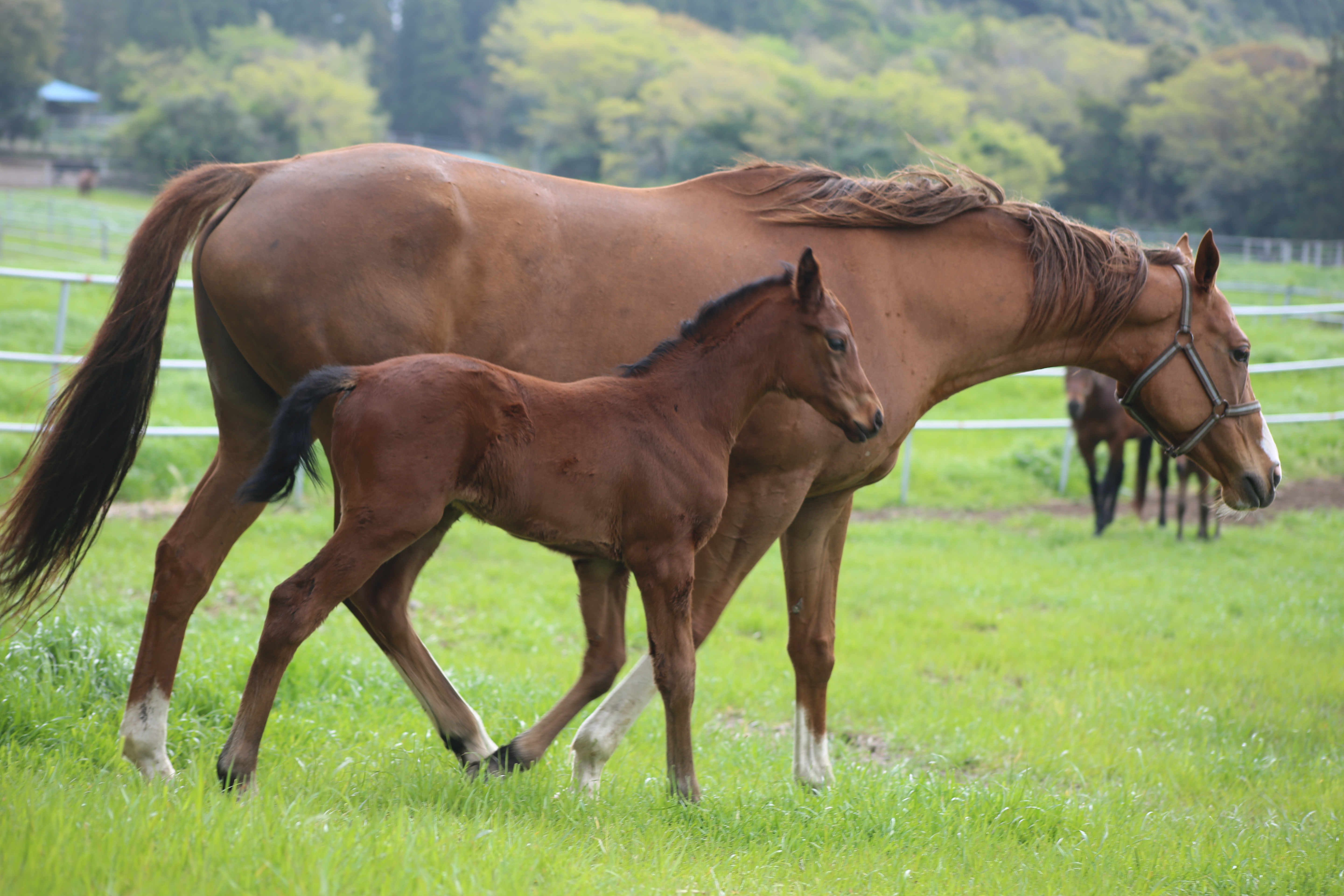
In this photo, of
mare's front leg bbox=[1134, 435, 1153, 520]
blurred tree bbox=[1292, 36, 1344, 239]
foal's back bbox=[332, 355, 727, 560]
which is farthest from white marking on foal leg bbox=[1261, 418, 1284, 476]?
blurred tree bbox=[1292, 36, 1344, 239]

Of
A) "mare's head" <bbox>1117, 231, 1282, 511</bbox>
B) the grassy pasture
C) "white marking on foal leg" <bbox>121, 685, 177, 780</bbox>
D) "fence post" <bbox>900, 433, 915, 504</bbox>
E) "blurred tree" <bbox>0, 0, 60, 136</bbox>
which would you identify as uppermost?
"blurred tree" <bbox>0, 0, 60, 136</bbox>

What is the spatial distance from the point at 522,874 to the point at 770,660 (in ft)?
13.2

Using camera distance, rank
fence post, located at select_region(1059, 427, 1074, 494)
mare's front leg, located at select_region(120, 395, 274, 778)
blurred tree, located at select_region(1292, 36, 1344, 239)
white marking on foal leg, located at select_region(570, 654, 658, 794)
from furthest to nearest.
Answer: blurred tree, located at select_region(1292, 36, 1344, 239) → fence post, located at select_region(1059, 427, 1074, 494) → white marking on foal leg, located at select_region(570, 654, 658, 794) → mare's front leg, located at select_region(120, 395, 274, 778)

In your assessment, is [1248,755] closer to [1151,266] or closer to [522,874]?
[1151,266]

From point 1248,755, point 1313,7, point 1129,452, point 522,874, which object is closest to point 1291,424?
point 1129,452

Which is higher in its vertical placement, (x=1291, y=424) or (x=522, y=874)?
(x=522, y=874)

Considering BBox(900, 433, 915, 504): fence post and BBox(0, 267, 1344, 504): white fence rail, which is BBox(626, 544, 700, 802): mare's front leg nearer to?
BBox(0, 267, 1344, 504): white fence rail

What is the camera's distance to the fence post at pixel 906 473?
11.9m

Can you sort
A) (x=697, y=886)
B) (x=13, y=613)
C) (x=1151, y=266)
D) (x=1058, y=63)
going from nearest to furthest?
(x=697, y=886), (x=13, y=613), (x=1151, y=266), (x=1058, y=63)

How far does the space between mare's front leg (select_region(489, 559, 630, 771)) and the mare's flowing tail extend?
1592mm

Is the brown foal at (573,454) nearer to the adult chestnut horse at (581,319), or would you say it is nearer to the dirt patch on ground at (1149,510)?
the adult chestnut horse at (581,319)

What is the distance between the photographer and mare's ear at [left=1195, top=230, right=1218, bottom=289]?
150 inches

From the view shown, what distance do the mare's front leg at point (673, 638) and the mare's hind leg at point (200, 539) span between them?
126cm

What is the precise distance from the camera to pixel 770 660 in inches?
243
